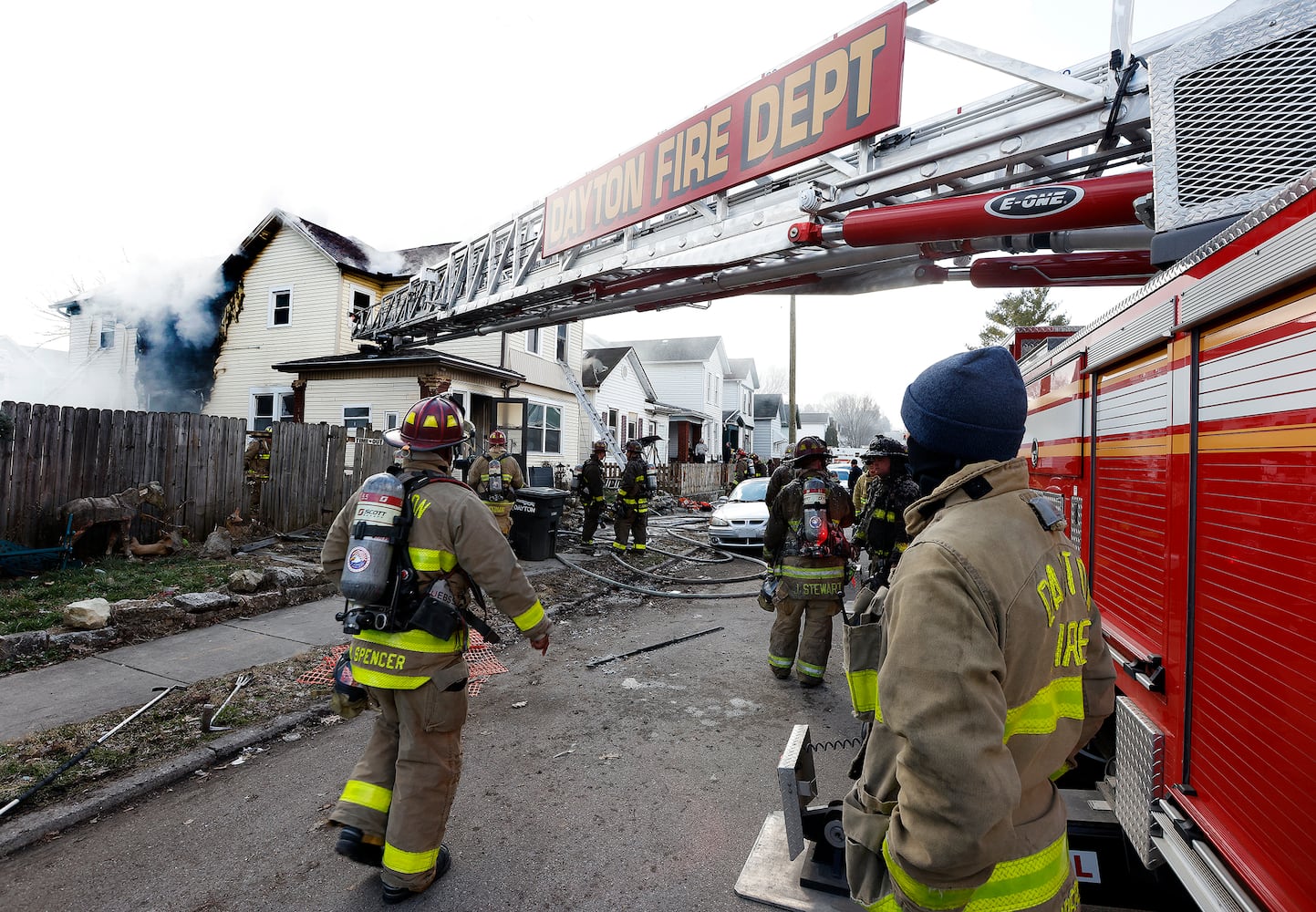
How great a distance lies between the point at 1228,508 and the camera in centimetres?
172

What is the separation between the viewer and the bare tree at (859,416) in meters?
105

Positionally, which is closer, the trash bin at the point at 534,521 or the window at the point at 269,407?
the trash bin at the point at 534,521

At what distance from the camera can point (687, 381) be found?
3625 cm

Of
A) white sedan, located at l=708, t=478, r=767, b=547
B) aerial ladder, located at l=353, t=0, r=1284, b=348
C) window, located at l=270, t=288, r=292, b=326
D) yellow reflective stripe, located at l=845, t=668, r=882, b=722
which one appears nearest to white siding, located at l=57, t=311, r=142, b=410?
window, located at l=270, t=288, r=292, b=326

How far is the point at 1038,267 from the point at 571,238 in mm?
4705

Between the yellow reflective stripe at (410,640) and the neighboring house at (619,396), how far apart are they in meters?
19.0

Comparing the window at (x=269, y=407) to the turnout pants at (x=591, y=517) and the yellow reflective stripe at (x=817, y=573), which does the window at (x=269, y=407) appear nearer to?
the turnout pants at (x=591, y=517)

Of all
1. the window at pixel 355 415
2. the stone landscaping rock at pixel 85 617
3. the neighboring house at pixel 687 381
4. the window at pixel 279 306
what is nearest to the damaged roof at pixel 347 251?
the window at pixel 279 306

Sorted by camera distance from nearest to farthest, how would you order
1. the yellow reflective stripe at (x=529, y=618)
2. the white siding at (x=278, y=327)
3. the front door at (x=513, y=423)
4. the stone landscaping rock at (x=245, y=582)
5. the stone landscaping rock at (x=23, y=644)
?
the yellow reflective stripe at (x=529, y=618), the stone landscaping rock at (x=23, y=644), the stone landscaping rock at (x=245, y=582), the front door at (x=513, y=423), the white siding at (x=278, y=327)

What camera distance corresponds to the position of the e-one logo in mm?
3252

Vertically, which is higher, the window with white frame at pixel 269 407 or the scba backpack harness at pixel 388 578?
the window with white frame at pixel 269 407

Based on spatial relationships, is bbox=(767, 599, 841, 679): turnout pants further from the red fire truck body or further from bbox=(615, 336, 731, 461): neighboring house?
bbox=(615, 336, 731, 461): neighboring house

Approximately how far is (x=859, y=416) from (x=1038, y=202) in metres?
114

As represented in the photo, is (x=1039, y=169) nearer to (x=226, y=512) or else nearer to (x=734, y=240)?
(x=734, y=240)
